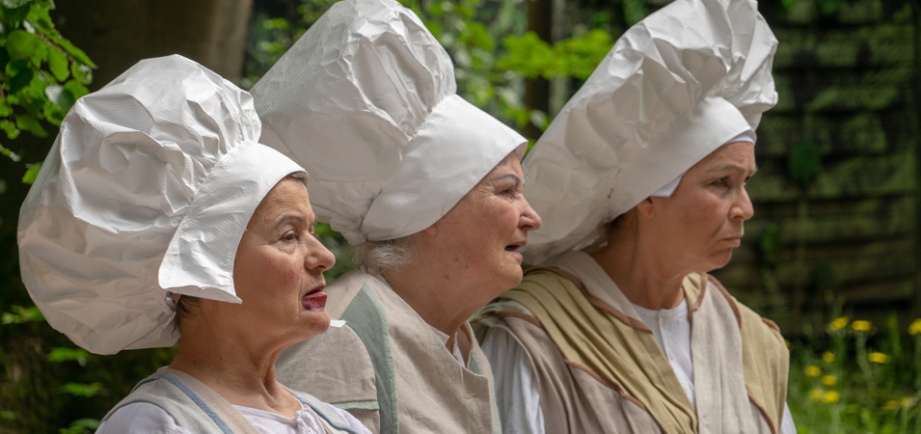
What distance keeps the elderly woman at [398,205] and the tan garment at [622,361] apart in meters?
0.32

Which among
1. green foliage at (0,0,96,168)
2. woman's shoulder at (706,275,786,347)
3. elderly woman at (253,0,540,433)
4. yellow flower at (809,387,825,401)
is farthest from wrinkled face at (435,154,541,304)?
yellow flower at (809,387,825,401)

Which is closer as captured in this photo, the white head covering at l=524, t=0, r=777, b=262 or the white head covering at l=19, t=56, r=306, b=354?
the white head covering at l=19, t=56, r=306, b=354

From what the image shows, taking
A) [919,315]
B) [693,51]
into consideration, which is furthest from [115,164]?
[919,315]

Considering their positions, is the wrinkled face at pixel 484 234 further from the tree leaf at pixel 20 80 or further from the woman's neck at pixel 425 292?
the tree leaf at pixel 20 80

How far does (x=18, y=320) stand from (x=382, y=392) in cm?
111

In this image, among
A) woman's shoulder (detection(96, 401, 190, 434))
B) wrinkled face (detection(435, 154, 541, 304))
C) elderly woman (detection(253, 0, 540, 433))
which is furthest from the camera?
wrinkled face (detection(435, 154, 541, 304))

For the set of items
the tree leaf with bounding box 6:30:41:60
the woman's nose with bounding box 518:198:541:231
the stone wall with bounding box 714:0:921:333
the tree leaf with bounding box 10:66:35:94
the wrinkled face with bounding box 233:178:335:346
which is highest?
the tree leaf with bounding box 6:30:41:60

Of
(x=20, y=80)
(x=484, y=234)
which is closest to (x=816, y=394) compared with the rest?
(x=484, y=234)

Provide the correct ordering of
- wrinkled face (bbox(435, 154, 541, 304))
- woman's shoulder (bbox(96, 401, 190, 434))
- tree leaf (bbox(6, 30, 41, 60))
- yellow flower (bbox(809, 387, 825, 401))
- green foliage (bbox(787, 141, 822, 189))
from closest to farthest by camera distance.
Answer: woman's shoulder (bbox(96, 401, 190, 434))
tree leaf (bbox(6, 30, 41, 60))
wrinkled face (bbox(435, 154, 541, 304))
yellow flower (bbox(809, 387, 825, 401))
green foliage (bbox(787, 141, 822, 189))

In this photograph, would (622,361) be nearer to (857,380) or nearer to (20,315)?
(20,315)

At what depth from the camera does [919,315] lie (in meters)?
6.48

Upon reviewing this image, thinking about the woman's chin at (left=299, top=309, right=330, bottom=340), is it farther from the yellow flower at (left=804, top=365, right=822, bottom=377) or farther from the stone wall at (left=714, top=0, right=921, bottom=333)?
the stone wall at (left=714, top=0, right=921, bottom=333)

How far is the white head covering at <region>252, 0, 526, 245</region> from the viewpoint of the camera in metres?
2.72

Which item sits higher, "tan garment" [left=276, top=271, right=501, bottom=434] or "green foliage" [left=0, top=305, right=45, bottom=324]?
"tan garment" [left=276, top=271, right=501, bottom=434]
